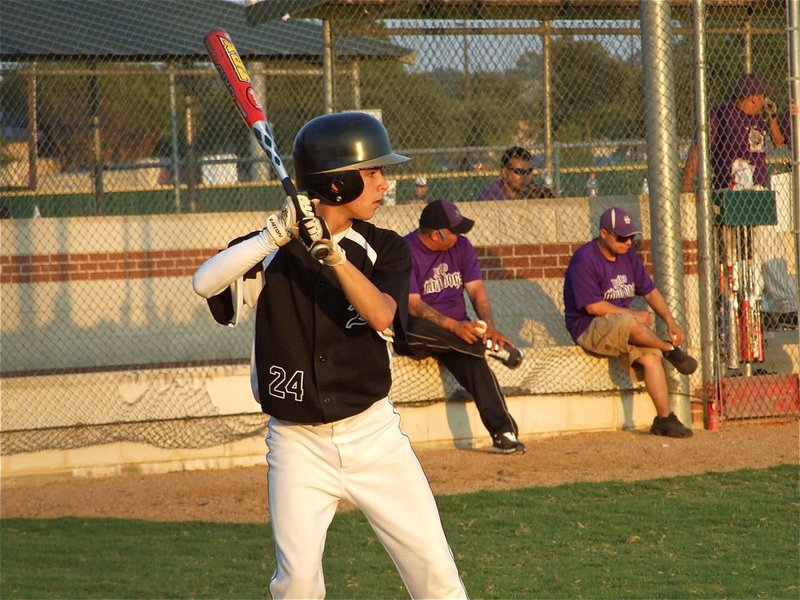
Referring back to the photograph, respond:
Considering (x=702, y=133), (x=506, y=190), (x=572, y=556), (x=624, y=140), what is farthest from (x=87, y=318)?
(x=572, y=556)

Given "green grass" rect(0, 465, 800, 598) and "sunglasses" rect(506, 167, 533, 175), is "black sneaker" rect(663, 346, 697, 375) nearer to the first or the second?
"green grass" rect(0, 465, 800, 598)

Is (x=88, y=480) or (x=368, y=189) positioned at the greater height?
(x=368, y=189)

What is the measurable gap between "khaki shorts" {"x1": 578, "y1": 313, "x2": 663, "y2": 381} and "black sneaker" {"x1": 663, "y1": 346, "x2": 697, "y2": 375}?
0.40 feet

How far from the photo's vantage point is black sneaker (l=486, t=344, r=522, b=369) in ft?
24.2

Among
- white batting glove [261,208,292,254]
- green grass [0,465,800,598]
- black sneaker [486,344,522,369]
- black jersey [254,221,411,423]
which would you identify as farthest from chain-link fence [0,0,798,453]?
white batting glove [261,208,292,254]

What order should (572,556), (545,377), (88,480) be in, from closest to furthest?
(572,556) → (88,480) → (545,377)

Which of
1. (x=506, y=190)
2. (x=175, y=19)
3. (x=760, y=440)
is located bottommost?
(x=760, y=440)

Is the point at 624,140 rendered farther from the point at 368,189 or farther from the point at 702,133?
the point at 368,189

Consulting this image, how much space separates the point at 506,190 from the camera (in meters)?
9.02

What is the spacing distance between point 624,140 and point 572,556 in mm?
4948

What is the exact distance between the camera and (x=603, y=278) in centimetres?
769

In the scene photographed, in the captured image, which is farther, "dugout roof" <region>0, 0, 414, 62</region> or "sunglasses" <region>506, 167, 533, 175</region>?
"dugout roof" <region>0, 0, 414, 62</region>

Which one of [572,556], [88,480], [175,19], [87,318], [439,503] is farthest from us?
[175,19]

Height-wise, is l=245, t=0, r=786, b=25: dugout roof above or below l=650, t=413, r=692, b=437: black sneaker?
above
